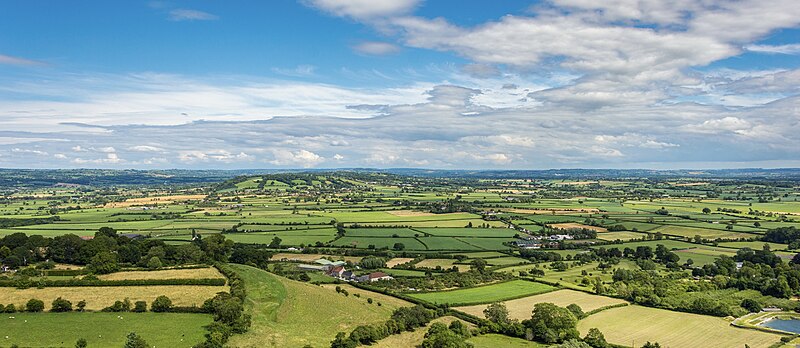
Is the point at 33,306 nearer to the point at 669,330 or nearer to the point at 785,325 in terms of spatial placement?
the point at 669,330

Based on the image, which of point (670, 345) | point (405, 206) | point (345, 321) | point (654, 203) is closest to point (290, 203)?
point (405, 206)

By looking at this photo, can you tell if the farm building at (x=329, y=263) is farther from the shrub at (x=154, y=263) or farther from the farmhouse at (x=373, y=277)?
the shrub at (x=154, y=263)

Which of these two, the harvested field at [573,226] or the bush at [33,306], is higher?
the bush at [33,306]

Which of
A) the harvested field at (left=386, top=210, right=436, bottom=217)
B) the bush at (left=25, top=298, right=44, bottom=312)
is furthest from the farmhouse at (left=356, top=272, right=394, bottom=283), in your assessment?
the harvested field at (left=386, top=210, right=436, bottom=217)

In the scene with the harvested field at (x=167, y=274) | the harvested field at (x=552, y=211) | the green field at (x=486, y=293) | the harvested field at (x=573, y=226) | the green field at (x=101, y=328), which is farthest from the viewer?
the harvested field at (x=552, y=211)

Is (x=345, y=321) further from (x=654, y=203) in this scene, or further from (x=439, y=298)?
(x=654, y=203)

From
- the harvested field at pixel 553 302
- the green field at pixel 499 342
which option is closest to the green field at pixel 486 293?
the harvested field at pixel 553 302

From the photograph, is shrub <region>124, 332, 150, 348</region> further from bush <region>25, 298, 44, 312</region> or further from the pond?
the pond
